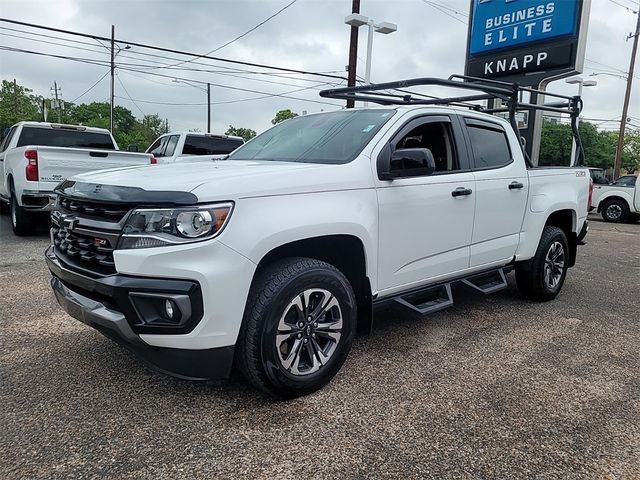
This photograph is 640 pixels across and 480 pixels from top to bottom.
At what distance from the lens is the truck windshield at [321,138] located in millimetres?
3414

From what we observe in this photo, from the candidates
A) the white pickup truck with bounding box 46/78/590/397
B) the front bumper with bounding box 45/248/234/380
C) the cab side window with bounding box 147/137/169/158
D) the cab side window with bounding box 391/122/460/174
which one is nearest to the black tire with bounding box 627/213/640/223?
the cab side window with bounding box 147/137/169/158

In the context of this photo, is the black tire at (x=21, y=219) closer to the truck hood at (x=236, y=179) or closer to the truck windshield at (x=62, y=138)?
the truck windshield at (x=62, y=138)

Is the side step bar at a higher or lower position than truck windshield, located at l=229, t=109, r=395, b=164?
lower

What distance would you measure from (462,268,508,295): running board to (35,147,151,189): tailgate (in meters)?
5.96

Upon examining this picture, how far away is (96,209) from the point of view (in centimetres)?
269

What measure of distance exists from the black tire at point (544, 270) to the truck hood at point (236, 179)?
2.66 metres

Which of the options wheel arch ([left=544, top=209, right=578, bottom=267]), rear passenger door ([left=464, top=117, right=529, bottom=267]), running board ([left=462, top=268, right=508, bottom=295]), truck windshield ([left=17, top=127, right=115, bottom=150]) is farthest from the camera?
truck windshield ([left=17, top=127, right=115, bottom=150])

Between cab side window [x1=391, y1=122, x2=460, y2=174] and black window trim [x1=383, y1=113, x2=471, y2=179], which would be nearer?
black window trim [x1=383, y1=113, x2=471, y2=179]

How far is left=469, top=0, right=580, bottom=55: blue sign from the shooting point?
30.3 ft

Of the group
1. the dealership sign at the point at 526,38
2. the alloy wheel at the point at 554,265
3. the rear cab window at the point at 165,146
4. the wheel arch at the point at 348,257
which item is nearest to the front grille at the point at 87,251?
the wheel arch at the point at 348,257

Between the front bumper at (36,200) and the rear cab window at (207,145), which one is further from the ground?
the rear cab window at (207,145)

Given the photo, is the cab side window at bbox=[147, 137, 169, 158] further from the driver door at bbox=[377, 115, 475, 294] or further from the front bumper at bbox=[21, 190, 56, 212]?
the driver door at bbox=[377, 115, 475, 294]

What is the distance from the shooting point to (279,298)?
8.87ft

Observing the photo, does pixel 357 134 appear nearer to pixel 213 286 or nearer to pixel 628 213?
pixel 213 286
